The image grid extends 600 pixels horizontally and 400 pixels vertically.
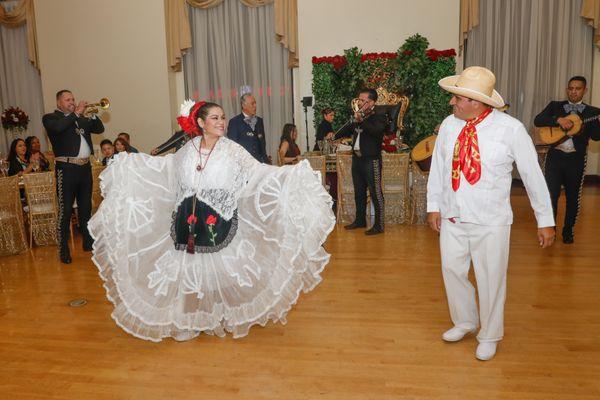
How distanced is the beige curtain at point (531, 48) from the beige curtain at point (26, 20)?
9008mm

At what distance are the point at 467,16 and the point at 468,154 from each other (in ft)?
24.4

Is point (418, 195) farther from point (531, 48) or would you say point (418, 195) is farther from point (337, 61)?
point (531, 48)

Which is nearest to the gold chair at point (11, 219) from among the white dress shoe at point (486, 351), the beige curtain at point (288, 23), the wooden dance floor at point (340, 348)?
the wooden dance floor at point (340, 348)

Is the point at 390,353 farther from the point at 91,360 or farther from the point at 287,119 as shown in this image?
the point at 287,119

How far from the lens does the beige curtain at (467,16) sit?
9.51 meters

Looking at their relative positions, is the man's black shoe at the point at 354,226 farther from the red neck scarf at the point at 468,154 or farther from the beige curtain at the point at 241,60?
the beige curtain at the point at 241,60

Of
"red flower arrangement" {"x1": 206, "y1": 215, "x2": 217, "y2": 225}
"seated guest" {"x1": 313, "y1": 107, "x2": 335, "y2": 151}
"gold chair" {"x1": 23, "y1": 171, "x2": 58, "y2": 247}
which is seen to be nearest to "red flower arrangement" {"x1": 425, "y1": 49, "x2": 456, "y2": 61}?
"seated guest" {"x1": 313, "y1": 107, "x2": 335, "y2": 151}

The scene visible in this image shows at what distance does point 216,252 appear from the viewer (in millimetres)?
3570

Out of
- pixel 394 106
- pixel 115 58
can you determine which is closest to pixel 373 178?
pixel 394 106

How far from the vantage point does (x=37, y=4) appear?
10.9 metres

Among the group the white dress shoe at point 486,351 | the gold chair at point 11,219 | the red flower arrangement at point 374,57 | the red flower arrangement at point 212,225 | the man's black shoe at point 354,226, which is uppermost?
the red flower arrangement at point 374,57

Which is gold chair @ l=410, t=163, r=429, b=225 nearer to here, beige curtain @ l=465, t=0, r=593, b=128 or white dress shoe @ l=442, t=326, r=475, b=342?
white dress shoe @ l=442, t=326, r=475, b=342

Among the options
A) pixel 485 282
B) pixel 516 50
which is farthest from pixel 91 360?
pixel 516 50

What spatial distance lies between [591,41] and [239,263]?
8741mm
